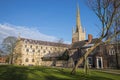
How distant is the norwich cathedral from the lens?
41.5m

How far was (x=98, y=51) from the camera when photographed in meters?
43.6

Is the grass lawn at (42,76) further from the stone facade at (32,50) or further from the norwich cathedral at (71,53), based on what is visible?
the stone facade at (32,50)

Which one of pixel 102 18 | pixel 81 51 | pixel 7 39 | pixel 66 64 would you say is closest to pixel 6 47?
pixel 7 39

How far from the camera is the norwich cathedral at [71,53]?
1633 inches

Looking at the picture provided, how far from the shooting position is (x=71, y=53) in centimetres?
5425

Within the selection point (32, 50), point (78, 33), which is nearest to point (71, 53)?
point (32, 50)

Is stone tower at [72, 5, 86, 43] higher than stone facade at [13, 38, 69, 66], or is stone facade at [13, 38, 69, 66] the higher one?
stone tower at [72, 5, 86, 43]

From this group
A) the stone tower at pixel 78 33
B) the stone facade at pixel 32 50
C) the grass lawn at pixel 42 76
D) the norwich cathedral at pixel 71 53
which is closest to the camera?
the grass lawn at pixel 42 76

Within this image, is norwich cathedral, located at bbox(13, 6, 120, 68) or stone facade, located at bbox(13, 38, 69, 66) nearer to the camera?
norwich cathedral, located at bbox(13, 6, 120, 68)

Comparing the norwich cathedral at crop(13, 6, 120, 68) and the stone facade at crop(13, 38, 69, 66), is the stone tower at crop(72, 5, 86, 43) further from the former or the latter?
the stone facade at crop(13, 38, 69, 66)

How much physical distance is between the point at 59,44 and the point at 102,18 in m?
74.0

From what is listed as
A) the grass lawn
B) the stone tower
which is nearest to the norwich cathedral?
the stone tower

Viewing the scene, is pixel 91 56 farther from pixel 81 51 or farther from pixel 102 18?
pixel 102 18

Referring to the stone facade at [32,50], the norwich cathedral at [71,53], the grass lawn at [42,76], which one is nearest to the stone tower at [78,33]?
the norwich cathedral at [71,53]
